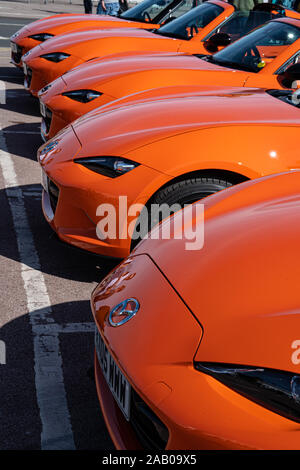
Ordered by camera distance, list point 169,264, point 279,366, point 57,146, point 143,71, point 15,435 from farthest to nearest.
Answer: point 143,71 < point 57,146 < point 15,435 < point 169,264 < point 279,366

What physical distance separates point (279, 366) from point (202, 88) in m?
3.71

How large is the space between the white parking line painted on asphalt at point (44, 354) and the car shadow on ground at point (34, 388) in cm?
2

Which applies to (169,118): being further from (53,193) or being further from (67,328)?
(67,328)

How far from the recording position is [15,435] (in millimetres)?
2605

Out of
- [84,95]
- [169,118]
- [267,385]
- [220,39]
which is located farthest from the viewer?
[220,39]

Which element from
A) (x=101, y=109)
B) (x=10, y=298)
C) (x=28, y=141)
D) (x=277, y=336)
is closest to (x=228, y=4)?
(x=28, y=141)

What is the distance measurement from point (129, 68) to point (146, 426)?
4.71 m

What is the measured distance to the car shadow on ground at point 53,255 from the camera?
4082 mm

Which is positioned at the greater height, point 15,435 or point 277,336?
point 277,336

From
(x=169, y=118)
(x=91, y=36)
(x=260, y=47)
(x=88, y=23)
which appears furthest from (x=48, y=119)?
(x=88, y=23)

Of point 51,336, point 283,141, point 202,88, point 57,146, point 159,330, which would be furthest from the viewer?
point 202,88

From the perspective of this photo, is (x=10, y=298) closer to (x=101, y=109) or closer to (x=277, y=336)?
(x=101, y=109)

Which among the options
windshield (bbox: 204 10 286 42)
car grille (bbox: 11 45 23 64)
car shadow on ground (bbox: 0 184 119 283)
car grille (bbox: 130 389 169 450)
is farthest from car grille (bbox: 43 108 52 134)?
car grille (bbox: 130 389 169 450)

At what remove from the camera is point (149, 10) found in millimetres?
10164
